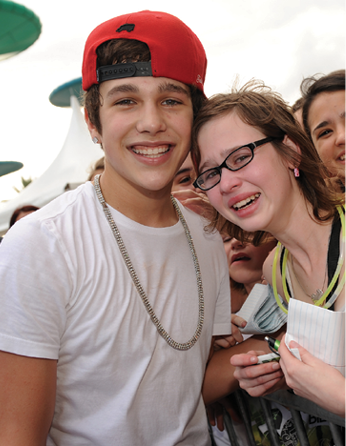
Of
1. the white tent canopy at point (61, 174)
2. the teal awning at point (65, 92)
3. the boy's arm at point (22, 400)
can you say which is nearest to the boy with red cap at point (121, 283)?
the boy's arm at point (22, 400)

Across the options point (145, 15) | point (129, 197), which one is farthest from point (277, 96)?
point (129, 197)

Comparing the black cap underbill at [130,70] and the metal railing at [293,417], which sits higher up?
the black cap underbill at [130,70]

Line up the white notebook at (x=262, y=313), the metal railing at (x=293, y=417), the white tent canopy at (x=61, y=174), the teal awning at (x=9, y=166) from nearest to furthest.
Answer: the metal railing at (x=293, y=417), the white notebook at (x=262, y=313), the teal awning at (x=9, y=166), the white tent canopy at (x=61, y=174)

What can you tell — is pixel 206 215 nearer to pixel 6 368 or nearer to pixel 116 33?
pixel 116 33

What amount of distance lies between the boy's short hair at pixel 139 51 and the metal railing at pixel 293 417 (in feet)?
4.87

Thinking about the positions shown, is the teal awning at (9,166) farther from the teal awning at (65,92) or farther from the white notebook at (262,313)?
the white notebook at (262,313)

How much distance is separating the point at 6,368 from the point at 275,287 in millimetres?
1358

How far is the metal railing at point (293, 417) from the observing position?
165 cm

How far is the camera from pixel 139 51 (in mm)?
1791

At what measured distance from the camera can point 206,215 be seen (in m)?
2.44

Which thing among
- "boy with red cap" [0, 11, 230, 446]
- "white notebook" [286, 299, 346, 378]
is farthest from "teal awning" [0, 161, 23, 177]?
"white notebook" [286, 299, 346, 378]

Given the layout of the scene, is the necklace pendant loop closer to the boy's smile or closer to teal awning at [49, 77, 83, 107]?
the boy's smile

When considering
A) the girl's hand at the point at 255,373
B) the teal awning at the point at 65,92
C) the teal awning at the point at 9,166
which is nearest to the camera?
the girl's hand at the point at 255,373

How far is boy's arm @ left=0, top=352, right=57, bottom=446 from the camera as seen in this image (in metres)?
1.41
